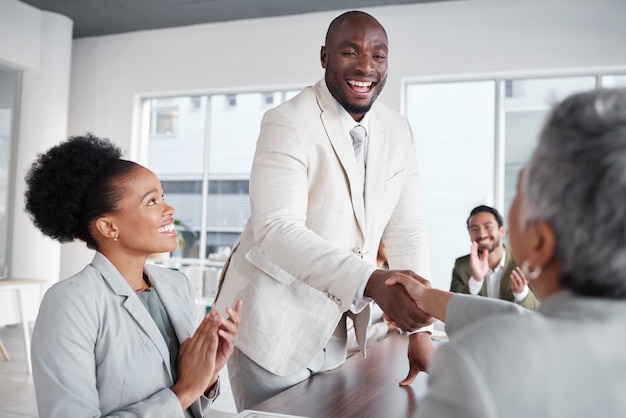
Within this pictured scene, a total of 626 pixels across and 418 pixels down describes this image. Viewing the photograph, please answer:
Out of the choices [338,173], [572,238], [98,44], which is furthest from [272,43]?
[572,238]

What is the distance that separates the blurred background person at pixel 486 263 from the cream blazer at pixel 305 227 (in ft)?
7.29

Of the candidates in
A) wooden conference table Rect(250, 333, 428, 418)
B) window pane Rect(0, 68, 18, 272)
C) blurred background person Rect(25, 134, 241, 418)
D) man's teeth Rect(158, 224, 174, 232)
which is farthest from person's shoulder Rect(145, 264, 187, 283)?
window pane Rect(0, 68, 18, 272)

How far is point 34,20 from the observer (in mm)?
6977

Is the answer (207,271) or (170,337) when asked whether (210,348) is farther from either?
(207,271)

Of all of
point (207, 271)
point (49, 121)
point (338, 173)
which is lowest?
point (207, 271)

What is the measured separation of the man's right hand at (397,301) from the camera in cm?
142

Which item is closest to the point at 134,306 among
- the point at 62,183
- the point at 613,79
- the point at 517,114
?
the point at 62,183

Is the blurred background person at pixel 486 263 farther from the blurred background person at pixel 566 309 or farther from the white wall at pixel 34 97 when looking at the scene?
the white wall at pixel 34 97

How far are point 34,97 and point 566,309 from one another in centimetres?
747

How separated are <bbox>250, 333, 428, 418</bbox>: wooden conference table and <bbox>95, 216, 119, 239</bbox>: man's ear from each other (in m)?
0.63

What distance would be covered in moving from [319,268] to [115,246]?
59 centimetres

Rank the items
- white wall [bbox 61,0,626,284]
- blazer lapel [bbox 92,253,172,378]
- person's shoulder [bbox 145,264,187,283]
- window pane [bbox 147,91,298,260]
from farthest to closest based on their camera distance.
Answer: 1. window pane [bbox 147,91,298,260]
2. white wall [bbox 61,0,626,284]
3. person's shoulder [bbox 145,264,187,283]
4. blazer lapel [bbox 92,253,172,378]

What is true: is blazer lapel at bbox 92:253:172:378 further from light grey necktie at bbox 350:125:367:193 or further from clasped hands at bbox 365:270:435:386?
light grey necktie at bbox 350:125:367:193

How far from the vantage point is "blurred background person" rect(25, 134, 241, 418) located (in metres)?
1.36
